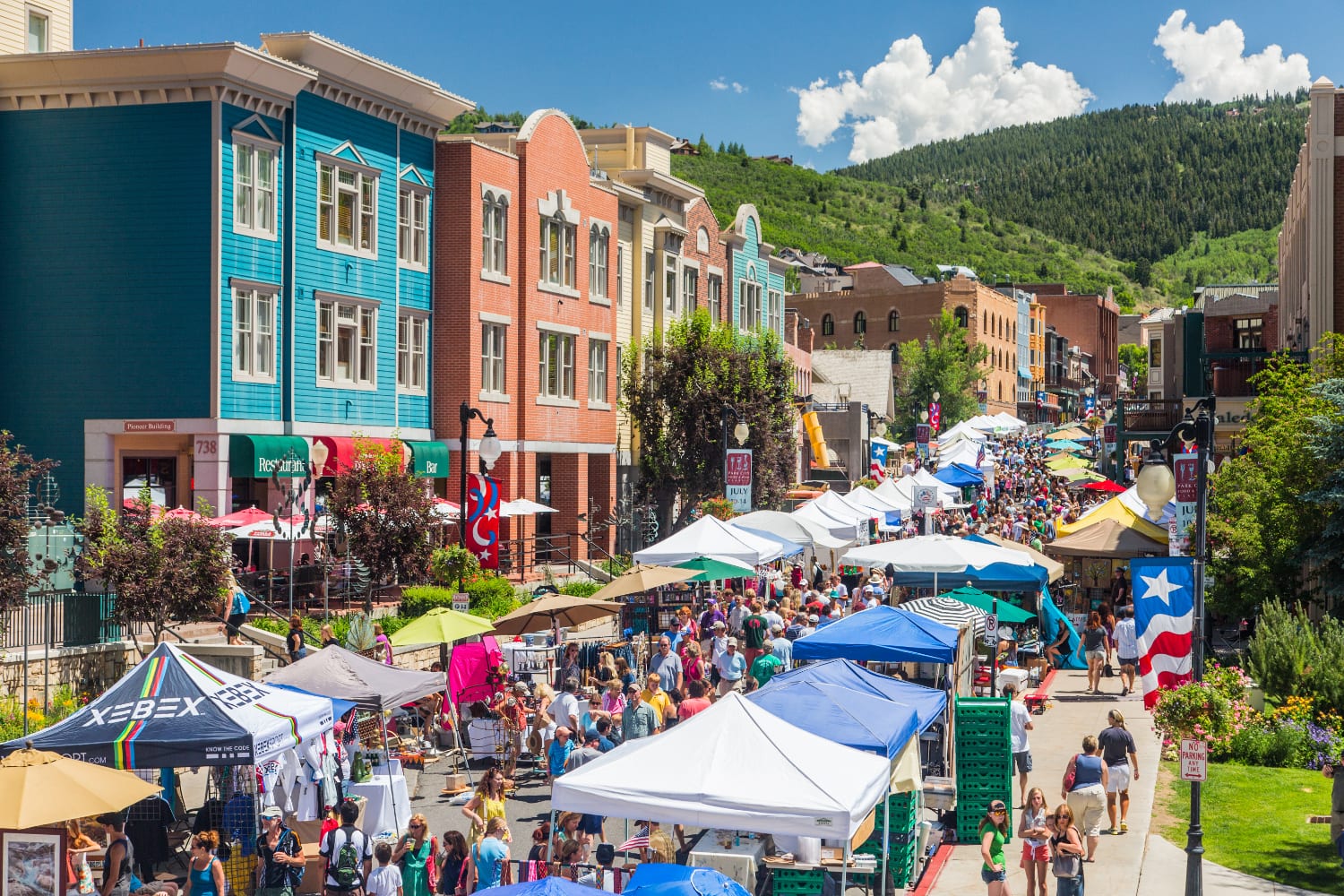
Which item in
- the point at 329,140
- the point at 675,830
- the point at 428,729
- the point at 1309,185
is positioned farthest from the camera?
the point at 1309,185

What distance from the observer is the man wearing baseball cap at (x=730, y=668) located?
22.8 metres

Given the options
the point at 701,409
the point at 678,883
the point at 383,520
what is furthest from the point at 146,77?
the point at 678,883

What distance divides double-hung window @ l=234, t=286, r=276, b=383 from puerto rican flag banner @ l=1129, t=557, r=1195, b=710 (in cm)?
2076

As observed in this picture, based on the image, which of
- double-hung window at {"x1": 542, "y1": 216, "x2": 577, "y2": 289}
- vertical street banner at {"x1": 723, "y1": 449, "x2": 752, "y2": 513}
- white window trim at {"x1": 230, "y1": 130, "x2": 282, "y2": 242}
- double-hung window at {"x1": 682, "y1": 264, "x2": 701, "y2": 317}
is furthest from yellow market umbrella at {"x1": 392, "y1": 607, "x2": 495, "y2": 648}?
double-hung window at {"x1": 682, "y1": 264, "x2": 701, "y2": 317}

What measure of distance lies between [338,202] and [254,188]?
283cm

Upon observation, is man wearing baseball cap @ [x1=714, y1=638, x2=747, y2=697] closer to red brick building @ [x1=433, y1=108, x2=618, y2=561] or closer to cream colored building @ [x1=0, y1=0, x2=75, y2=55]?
red brick building @ [x1=433, y1=108, x2=618, y2=561]

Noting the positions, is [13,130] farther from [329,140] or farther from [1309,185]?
[1309,185]

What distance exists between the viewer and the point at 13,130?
1244 inches

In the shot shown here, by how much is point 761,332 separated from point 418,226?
21108 mm

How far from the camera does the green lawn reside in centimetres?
1602

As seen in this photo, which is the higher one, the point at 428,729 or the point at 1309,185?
the point at 1309,185

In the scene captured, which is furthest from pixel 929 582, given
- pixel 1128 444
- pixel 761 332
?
pixel 1128 444

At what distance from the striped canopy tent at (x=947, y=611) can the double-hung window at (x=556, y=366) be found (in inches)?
851

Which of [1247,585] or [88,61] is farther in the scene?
[88,61]
